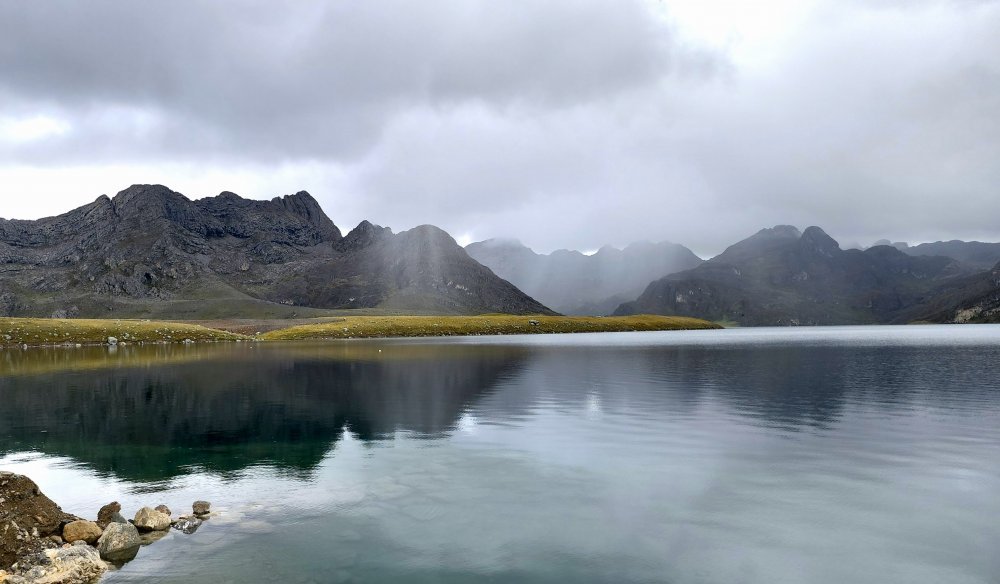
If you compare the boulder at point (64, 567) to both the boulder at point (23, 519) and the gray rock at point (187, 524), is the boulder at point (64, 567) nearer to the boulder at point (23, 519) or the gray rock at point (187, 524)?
the boulder at point (23, 519)

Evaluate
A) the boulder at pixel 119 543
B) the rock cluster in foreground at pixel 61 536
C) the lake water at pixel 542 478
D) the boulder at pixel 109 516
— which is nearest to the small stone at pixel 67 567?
the rock cluster in foreground at pixel 61 536

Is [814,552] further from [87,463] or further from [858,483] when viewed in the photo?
[87,463]

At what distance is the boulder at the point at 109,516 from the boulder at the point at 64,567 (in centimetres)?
235

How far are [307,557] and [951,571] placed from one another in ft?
64.9

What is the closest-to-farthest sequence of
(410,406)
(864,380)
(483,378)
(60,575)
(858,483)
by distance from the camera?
(60,575) → (858,483) → (410,406) → (864,380) → (483,378)

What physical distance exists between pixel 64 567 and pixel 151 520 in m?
3.70

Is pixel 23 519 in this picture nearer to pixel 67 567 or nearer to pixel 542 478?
pixel 67 567

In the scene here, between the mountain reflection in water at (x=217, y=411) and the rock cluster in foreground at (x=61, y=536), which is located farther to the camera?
the mountain reflection in water at (x=217, y=411)

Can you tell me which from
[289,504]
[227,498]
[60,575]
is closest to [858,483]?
[289,504]

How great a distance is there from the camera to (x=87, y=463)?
99.1ft

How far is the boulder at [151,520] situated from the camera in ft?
66.2

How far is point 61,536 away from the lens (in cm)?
1933

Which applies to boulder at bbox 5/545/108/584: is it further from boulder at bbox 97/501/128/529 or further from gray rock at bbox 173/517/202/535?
gray rock at bbox 173/517/202/535

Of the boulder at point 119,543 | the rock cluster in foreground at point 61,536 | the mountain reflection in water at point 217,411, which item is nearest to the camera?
the rock cluster in foreground at point 61,536
